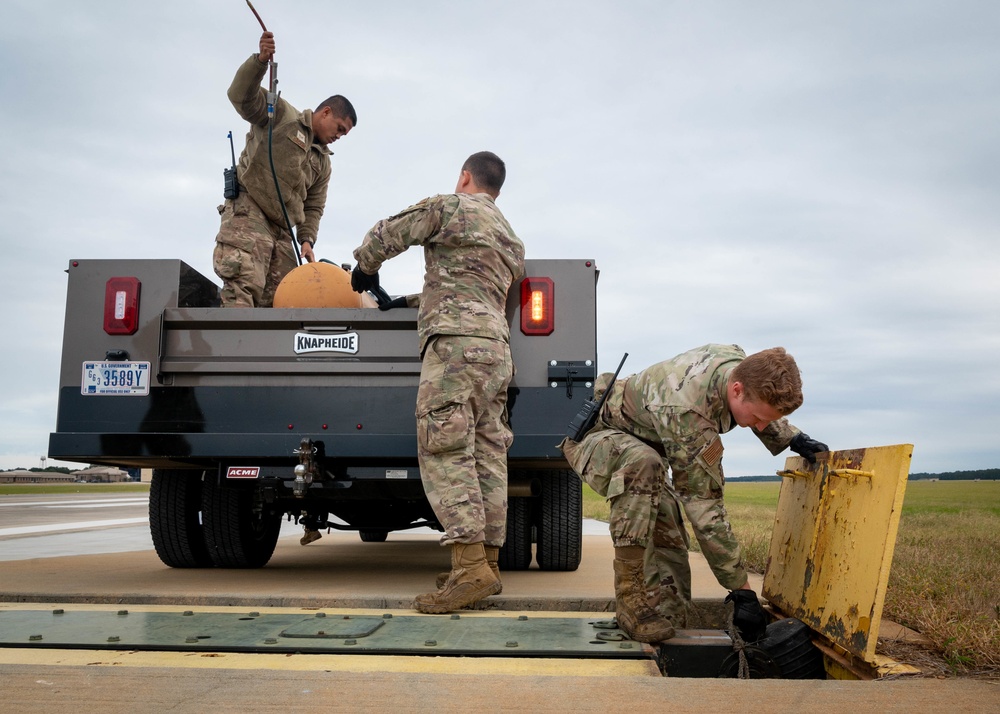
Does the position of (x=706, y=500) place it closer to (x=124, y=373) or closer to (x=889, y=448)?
(x=889, y=448)

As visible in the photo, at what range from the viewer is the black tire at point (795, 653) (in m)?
2.96

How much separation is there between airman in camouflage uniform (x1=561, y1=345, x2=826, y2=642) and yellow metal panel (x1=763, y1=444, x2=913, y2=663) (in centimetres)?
26

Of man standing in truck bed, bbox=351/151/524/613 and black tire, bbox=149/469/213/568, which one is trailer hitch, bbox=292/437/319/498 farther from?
black tire, bbox=149/469/213/568

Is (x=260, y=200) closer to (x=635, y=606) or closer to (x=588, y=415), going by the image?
(x=588, y=415)

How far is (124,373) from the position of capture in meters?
4.32

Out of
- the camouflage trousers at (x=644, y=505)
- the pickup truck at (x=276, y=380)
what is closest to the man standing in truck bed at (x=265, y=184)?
the pickup truck at (x=276, y=380)

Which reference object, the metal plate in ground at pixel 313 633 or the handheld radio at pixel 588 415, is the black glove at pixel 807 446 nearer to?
the handheld radio at pixel 588 415

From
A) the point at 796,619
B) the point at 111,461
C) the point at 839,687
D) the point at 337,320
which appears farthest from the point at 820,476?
the point at 111,461

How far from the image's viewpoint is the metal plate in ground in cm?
262

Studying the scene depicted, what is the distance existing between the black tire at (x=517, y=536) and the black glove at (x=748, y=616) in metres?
1.99

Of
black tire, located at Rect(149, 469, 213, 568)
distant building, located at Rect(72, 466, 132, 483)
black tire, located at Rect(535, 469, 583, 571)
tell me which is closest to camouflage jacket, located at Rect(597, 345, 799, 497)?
black tire, located at Rect(535, 469, 583, 571)

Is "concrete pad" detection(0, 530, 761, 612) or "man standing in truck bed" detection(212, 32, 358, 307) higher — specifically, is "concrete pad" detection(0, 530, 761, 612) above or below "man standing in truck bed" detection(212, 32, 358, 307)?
below

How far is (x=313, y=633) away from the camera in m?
2.81

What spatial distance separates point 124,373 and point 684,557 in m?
2.88
